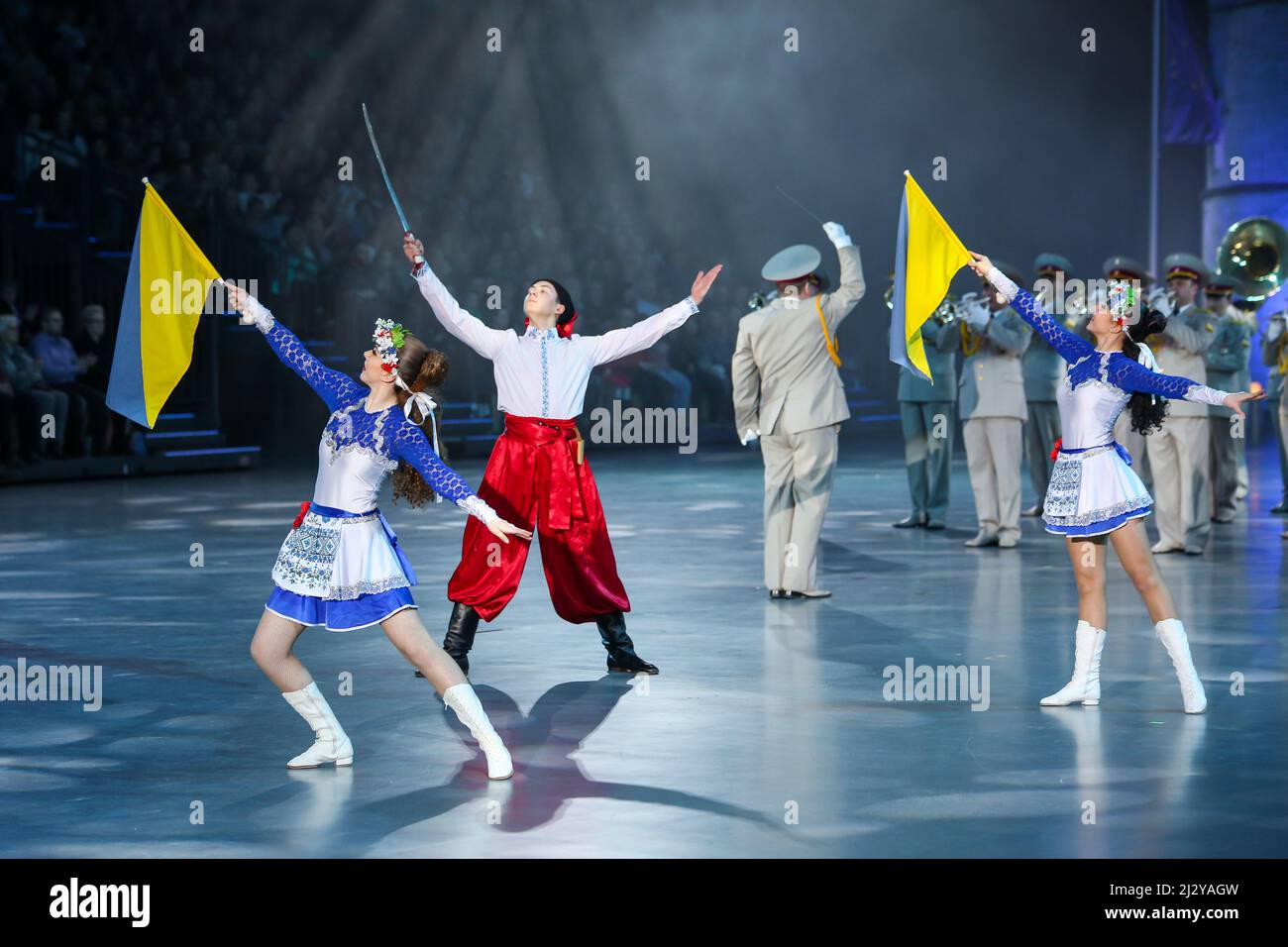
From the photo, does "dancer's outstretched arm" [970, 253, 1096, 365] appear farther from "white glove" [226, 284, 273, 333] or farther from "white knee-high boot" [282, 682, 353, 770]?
"white knee-high boot" [282, 682, 353, 770]

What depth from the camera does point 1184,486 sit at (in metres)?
10.5

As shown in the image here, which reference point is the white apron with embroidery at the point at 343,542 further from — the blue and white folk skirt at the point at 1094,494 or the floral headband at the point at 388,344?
the blue and white folk skirt at the point at 1094,494

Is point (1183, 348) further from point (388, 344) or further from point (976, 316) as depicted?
point (388, 344)

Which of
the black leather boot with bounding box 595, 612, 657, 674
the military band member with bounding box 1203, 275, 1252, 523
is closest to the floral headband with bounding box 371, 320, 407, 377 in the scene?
the black leather boot with bounding box 595, 612, 657, 674

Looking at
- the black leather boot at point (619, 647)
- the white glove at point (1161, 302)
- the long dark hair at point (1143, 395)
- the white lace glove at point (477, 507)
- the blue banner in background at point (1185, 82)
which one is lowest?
the black leather boot at point (619, 647)

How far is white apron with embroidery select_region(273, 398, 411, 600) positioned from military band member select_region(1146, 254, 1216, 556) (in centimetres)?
650

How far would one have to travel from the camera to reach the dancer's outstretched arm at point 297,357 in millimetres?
5520

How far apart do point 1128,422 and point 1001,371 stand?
3.01 ft

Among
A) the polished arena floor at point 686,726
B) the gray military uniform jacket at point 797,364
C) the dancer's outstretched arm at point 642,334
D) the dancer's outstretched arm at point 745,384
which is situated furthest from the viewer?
the dancer's outstretched arm at point 745,384

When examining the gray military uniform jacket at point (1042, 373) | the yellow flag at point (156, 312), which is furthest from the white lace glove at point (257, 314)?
the gray military uniform jacket at point (1042, 373)

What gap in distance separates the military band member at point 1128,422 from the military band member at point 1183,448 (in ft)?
0.55

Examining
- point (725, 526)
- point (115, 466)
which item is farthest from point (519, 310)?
point (725, 526)

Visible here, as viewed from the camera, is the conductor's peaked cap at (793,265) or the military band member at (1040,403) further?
the military band member at (1040,403)

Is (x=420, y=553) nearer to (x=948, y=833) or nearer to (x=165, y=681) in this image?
(x=165, y=681)
